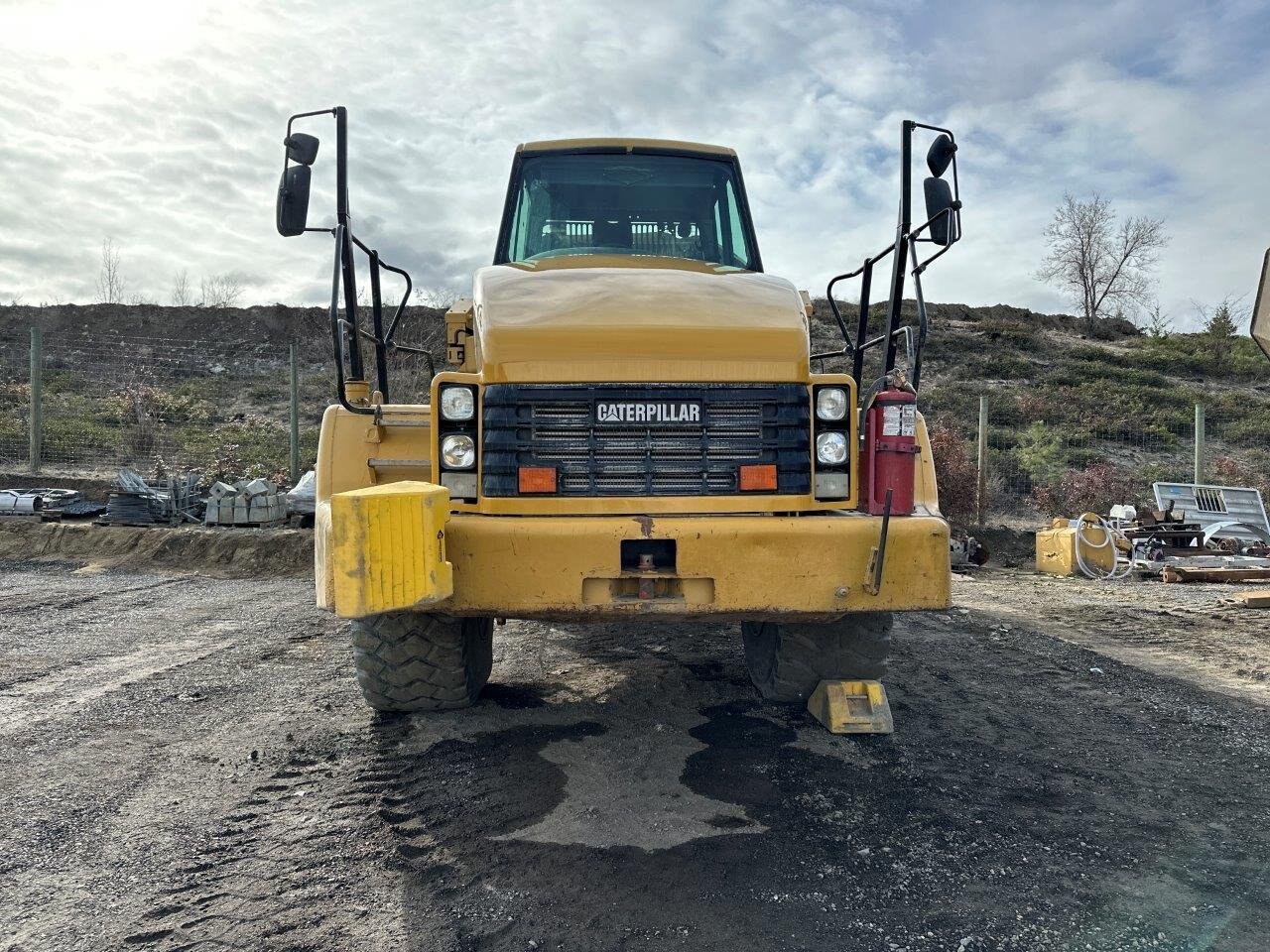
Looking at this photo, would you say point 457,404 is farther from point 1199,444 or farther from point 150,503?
point 1199,444

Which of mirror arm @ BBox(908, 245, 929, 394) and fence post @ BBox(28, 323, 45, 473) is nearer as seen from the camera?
mirror arm @ BBox(908, 245, 929, 394)

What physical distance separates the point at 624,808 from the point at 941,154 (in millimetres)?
3239

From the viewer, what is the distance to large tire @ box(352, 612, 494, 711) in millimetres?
4059

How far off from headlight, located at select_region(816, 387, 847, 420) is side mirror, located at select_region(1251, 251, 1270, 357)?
13.5 feet

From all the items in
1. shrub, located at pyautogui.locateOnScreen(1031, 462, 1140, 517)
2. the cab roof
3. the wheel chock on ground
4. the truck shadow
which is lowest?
the truck shadow

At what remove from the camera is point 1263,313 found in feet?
20.0

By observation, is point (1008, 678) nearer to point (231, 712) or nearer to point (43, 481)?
point (231, 712)

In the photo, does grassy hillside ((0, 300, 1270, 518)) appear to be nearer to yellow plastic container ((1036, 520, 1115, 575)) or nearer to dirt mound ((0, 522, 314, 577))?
yellow plastic container ((1036, 520, 1115, 575))

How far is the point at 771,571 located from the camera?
3500mm

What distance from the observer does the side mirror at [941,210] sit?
4.03 metres

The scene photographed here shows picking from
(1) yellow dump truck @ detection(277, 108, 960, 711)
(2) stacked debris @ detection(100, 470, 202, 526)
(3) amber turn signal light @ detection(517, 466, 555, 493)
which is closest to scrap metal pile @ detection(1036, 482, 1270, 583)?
(1) yellow dump truck @ detection(277, 108, 960, 711)

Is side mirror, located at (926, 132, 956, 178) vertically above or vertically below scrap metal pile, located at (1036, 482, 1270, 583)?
above

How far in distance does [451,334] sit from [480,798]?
2574mm

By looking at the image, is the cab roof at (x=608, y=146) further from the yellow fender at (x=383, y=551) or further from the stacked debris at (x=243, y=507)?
the stacked debris at (x=243, y=507)
